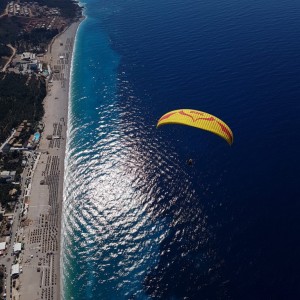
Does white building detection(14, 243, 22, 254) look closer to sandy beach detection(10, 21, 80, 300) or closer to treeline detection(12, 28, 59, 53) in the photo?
sandy beach detection(10, 21, 80, 300)

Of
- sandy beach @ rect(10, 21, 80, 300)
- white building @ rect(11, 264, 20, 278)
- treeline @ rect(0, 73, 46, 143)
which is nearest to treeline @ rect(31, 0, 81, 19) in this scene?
treeline @ rect(0, 73, 46, 143)

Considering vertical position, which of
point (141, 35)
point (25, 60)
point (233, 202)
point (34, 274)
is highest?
point (141, 35)

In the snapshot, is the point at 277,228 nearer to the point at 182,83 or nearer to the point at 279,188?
the point at 279,188

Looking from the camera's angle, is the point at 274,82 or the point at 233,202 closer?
the point at 233,202

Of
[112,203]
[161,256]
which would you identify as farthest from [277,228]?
[112,203]

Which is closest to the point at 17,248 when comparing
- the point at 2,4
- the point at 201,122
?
the point at 201,122

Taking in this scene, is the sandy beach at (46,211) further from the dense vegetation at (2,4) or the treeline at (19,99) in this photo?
the dense vegetation at (2,4)
